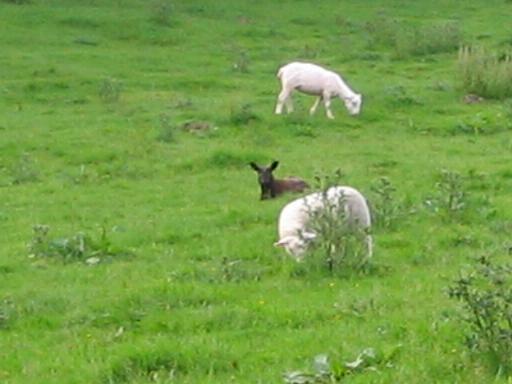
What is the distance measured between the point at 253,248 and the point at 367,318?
371 cm

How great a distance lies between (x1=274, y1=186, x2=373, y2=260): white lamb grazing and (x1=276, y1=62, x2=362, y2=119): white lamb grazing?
40.3ft

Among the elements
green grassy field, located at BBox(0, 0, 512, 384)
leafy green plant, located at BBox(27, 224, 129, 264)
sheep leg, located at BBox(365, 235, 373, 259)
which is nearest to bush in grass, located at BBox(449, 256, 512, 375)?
green grassy field, located at BBox(0, 0, 512, 384)

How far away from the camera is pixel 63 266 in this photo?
41.8 feet

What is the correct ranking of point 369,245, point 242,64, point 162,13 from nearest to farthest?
point 369,245, point 242,64, point 162,13

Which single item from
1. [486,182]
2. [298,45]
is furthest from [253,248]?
[298,45]

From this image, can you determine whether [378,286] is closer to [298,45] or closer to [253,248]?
[253,248]

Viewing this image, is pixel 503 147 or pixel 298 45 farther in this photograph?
pixel 298 45

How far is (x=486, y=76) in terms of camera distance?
1059 inches

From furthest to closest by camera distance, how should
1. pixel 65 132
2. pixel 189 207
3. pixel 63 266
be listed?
pixel 65 132
pixel 189 207
pixel 63 266

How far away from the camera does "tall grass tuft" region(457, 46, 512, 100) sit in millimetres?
26781

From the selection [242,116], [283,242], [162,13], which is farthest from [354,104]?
[162,13]

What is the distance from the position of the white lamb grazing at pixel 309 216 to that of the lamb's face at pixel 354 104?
12.1 metres

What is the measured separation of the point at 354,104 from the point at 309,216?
43.5 feet

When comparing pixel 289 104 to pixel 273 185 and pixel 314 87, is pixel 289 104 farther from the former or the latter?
pixel 273 185
